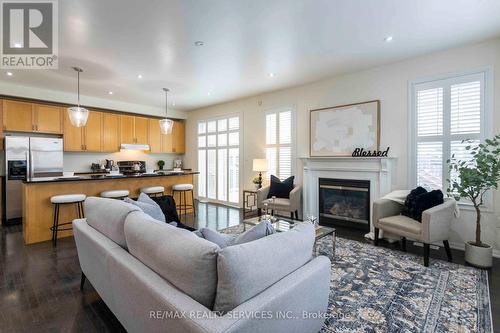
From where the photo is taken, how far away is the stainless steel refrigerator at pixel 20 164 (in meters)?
4.88

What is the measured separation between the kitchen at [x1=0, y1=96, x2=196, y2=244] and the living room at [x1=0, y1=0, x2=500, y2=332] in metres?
0.04

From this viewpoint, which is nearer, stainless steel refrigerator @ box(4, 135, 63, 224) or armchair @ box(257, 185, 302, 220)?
armchair @ box(257, 185, 302, 220)

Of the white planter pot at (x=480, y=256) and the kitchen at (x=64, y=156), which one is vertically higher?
the kitchen at (x=64, y=156)

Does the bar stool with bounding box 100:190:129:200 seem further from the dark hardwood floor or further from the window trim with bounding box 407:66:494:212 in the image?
the window trim with bounding box 407:66:494:212

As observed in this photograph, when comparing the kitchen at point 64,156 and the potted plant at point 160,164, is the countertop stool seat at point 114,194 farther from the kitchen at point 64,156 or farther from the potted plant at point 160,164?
the potted plant at point 160,164

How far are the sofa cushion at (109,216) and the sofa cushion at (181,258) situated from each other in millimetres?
394

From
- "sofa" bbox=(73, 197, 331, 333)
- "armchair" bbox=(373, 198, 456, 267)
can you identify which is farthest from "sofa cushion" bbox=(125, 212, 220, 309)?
"armchair" bbox=(373, 198, 456, 267)

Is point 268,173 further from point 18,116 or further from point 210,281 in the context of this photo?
point 18,116

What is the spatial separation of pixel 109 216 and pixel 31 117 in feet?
16.9

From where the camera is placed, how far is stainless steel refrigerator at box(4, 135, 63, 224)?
4875mm

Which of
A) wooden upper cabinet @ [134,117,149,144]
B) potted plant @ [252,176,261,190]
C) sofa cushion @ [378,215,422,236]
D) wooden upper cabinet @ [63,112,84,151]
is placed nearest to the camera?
sofa cushion @ [378,215,422,236]

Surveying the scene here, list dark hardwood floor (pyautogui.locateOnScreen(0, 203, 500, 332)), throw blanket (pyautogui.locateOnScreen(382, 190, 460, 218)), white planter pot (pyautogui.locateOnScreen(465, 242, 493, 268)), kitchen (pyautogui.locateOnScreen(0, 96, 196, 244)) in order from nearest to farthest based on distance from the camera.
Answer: dark hardwood floor (pyautogui.locateOnScreen(0, 203, 500, 332)) < white planter pot (pyautogui.locateOnScreen(465, 242, 493, 268)) < throw blanket (pyautogui.locateOnScreen(382, 190, 460, 218)) < kitchen (pyautogui.locateOnScreen(0, 96, 196, 244))

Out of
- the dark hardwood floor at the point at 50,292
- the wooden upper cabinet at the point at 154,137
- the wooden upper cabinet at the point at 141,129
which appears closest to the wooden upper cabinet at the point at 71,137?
the wooden upper cabinet at the point at 141,129

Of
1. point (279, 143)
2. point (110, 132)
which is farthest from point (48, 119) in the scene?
point (279, 143)
